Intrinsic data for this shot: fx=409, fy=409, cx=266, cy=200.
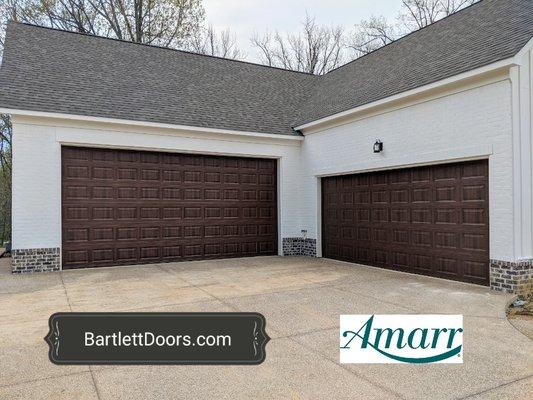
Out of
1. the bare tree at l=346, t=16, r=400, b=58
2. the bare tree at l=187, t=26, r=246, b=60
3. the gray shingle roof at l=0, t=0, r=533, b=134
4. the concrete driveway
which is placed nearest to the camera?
the concrete driveway

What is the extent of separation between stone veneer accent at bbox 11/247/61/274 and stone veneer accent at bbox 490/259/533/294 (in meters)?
8.64

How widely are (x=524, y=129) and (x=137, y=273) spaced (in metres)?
7.71

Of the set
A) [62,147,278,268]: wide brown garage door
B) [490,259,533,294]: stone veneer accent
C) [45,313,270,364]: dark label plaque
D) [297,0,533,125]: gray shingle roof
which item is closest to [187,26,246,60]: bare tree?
[297,0,533,125]: gray shingle roof

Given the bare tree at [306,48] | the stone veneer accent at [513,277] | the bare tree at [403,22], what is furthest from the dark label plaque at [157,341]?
the bare tree at [306,48]

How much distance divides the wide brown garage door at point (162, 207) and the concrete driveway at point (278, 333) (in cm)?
105

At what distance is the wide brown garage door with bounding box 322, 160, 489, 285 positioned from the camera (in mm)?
7293

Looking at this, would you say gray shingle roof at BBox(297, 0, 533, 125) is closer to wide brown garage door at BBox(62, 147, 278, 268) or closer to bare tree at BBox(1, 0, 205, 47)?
wide brown garage door at BBox(62, 147, 278, 268)

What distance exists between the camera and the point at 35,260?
8727mm

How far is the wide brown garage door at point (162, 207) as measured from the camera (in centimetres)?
930

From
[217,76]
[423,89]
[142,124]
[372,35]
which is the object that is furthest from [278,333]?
[372,35]

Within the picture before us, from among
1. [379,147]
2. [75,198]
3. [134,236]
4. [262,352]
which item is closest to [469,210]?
[379,147]

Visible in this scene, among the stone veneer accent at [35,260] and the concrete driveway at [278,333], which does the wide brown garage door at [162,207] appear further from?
the concrete driveway at [278,333]

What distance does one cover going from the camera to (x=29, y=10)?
16.9 m

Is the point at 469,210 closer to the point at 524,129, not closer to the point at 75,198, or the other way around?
the point at 524,129
